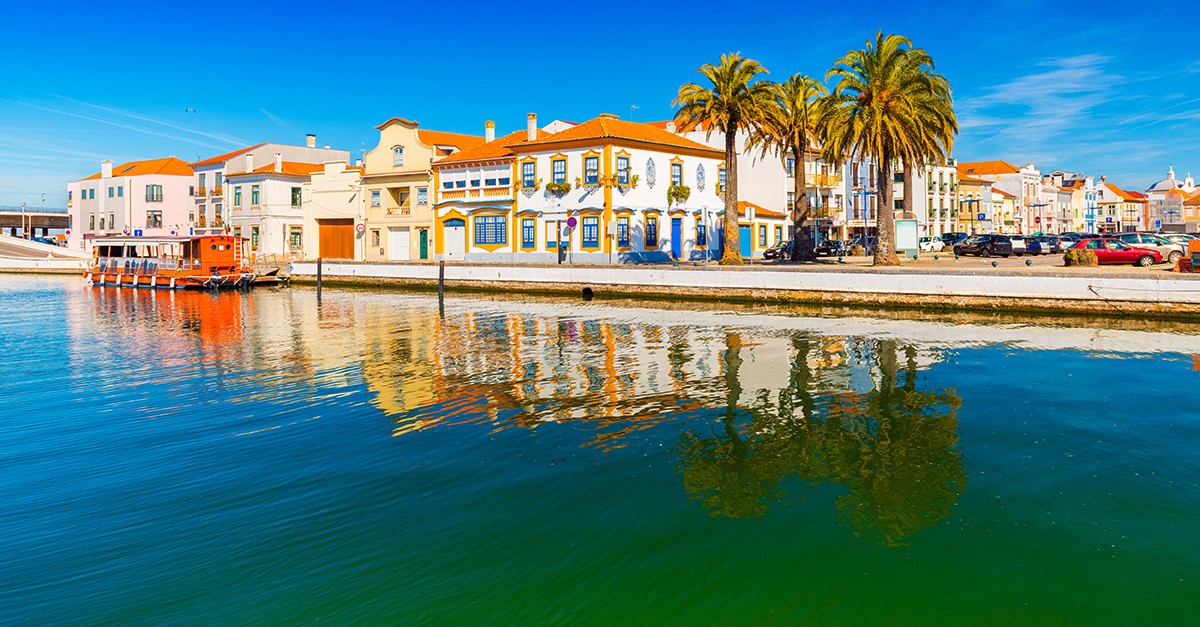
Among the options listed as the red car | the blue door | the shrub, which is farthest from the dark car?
the shrub

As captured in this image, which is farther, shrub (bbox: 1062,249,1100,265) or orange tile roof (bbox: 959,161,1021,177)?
orange tile roof (bbox: 959,161,1021,177)

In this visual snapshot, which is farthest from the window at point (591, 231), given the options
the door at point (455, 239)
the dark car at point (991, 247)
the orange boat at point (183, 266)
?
the dark car at point (991, 247)

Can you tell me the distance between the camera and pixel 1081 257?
45.2 metres

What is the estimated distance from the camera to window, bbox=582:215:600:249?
185 ft

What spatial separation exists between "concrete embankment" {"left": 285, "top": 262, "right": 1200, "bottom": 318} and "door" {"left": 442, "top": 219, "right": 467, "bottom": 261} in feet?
34.4

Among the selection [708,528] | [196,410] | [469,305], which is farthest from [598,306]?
[708,528]

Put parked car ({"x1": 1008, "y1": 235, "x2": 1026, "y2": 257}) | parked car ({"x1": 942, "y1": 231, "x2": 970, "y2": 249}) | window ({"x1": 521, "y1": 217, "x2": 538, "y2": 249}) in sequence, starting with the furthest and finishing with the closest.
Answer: parked car ({"x1": 942, "y1": 231, "x2": 970, "y2": 249})
parked car ({"x1": 1008, "y1": 235, "x2": 1026, "y2": 257})
window ({"x1": 521, "y1": 217, "x2": 538, "y2": 249})

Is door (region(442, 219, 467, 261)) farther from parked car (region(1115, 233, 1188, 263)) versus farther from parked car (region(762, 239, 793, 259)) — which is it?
parked car (region(1115, 233, 1188, 263))

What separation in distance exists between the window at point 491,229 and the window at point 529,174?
3.08 m

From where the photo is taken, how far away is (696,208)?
60.9 meters

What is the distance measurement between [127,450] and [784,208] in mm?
64508

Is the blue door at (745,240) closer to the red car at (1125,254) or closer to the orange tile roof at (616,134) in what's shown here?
the orange tile roof at (616,134)

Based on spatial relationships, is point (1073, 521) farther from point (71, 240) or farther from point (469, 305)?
point (71, 240)

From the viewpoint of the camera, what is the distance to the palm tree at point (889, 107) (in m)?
43.7
